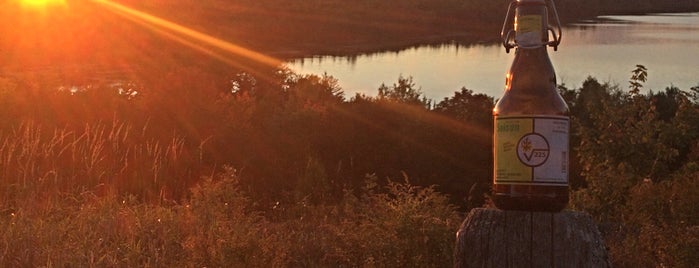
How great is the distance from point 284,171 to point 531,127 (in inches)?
278

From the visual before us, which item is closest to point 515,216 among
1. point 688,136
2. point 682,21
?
point 688,136

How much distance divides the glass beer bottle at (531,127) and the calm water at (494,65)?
16.5 metres

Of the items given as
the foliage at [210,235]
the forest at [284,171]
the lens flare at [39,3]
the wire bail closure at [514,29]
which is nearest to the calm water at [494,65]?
the forest at [284,171]

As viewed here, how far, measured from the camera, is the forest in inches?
142

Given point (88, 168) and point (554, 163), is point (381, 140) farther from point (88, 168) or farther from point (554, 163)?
point (554, 163)

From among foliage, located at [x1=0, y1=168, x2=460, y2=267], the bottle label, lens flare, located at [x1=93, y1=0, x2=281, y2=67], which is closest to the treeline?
foliage, located at [x1=0, y1=168, x2=460, y2=267]

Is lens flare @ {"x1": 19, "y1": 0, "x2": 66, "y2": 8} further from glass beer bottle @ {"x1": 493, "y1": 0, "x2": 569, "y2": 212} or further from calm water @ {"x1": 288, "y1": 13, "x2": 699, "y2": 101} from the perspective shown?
glass beer bottle @ {"x1": 493, "y1": 0, "x2": 569, "y2": 212}

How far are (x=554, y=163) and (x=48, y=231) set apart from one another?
2.91m

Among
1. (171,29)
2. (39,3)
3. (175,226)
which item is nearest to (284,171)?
(175,226)

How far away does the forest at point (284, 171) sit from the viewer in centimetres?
360

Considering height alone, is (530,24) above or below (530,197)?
above

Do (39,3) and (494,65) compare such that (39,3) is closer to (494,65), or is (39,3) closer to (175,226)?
(494,65)

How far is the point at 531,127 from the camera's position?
1.61 meters

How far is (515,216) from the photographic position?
1.66m
